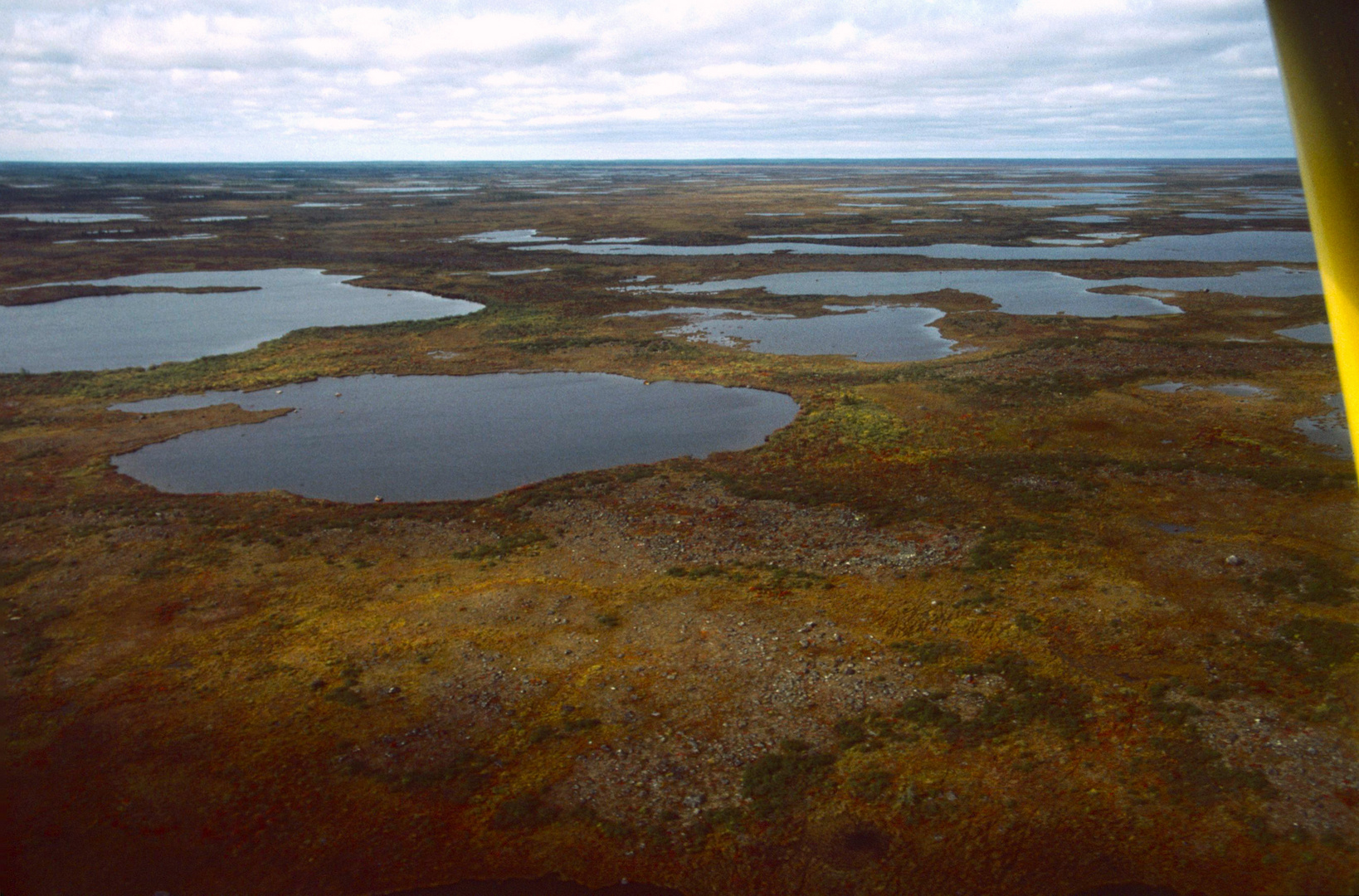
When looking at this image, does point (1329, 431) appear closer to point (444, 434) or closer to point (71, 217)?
point (444, 434)

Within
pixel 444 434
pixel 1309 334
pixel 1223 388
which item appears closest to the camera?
pixel 444 434

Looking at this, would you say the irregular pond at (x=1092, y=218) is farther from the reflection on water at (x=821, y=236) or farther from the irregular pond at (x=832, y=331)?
the irregular pond at (x=832, y=331)

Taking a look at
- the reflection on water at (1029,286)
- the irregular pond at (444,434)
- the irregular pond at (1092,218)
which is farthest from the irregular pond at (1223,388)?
the irregular pond at (1092,218)

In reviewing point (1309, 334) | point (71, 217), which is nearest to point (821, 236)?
point (1309, 334)

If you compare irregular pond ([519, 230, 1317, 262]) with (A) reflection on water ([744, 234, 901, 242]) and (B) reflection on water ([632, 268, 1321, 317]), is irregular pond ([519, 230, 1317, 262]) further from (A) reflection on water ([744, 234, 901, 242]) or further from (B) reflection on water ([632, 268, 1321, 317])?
(B) reflection on water ([632, 268, 1321, 317])

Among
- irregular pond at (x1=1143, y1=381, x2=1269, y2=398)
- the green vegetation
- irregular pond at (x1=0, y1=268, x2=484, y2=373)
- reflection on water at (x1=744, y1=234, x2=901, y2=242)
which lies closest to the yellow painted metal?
the green vegetation

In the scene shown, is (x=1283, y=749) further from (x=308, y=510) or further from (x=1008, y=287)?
(x=1008, y=287)
